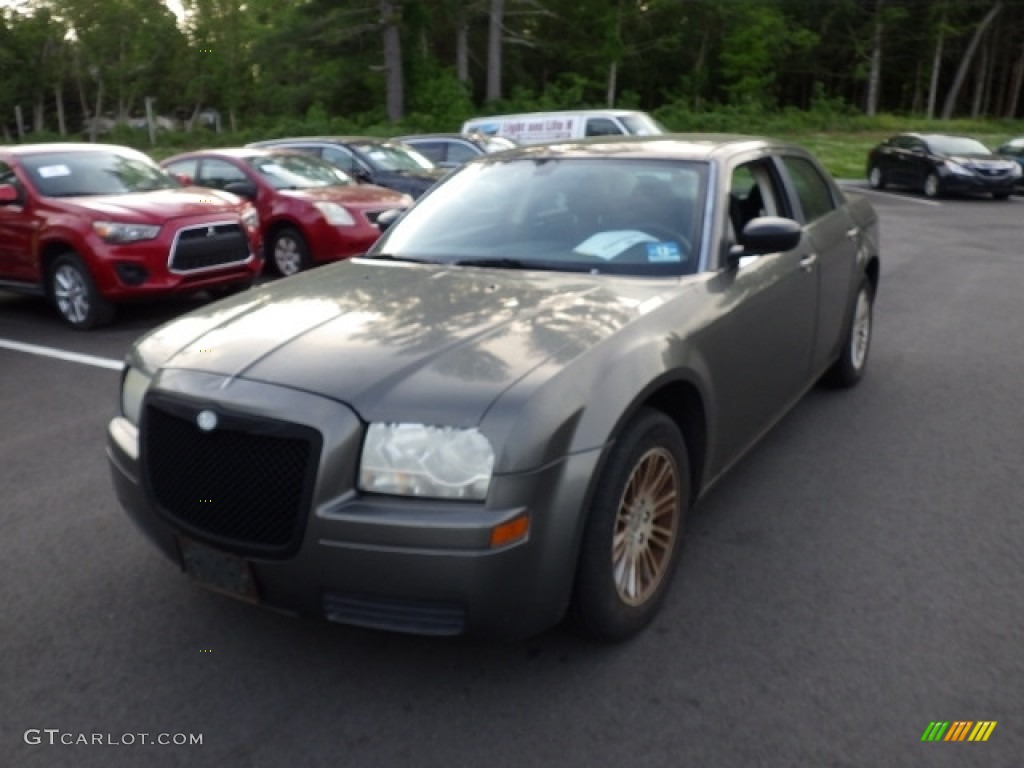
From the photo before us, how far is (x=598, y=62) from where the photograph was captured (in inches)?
2000

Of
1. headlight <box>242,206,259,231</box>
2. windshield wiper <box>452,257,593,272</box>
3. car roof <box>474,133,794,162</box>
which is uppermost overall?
car roof <box>474,133,794,162</box>

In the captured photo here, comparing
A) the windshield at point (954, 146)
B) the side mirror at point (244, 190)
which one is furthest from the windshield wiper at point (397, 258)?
the windshield at point (954, 146)

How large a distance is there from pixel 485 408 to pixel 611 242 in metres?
1.54

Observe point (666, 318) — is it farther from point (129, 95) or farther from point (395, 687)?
point (129, 95)

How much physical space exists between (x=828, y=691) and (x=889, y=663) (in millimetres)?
279

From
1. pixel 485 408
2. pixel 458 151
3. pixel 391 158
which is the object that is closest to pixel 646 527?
pixel 485 408

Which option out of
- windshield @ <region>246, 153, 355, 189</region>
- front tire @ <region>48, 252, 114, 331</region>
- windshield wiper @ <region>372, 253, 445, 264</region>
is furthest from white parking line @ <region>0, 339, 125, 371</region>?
windshield @ <region>246, 153, 355, 189</region>

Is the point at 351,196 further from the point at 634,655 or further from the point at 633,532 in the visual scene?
the point at 634,655

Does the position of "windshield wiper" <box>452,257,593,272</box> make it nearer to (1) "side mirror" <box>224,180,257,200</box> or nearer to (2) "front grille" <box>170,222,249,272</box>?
(2) "front grille" <box>170,222,249,272</box>

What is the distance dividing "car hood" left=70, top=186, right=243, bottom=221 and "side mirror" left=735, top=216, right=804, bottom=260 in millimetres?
5993

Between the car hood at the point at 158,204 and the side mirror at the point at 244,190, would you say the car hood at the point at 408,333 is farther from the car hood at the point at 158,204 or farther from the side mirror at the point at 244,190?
the side mirror at the point at 244,190

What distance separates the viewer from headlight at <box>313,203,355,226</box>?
34.8 feet

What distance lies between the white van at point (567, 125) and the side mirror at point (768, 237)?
1646 centimetres

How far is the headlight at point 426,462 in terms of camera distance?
265cm
